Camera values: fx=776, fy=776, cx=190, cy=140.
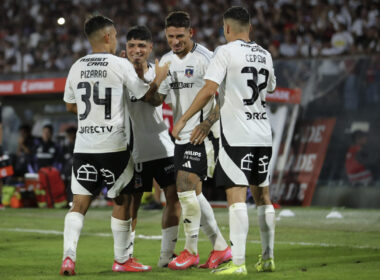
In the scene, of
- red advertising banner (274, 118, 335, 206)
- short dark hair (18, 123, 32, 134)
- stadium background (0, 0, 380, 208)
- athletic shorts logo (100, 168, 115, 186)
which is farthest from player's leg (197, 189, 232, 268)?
short dark hair (18, 123, 32, 134)

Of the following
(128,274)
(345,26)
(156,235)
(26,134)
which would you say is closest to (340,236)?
(156,235)

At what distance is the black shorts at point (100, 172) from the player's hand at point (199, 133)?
0.65m

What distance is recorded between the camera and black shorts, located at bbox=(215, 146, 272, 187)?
260 inches

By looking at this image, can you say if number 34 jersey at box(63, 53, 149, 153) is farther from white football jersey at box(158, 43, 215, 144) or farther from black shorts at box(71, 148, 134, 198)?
white football jersey at box(158, 43, 215, 144)

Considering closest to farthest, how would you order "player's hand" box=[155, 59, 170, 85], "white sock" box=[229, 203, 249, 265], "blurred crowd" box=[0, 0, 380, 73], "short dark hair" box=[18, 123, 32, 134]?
"white sock" box=[229, 203, 249, 265], "player's hand" box=[155, 59, 170, 85], "blurred crowd" box=[0, 0, 380, 73], "short dark hair" box=[18, 123, 32, 134]

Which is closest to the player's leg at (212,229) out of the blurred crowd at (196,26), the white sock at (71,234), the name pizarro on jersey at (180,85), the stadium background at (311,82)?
the name pizarro on jersey at (180,85)

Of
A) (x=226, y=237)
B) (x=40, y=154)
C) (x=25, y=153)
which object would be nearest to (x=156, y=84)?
(x=226, y=237)

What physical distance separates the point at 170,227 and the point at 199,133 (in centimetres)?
102

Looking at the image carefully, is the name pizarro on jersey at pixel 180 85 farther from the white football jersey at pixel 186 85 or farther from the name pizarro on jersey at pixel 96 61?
the name pizarro on jersey at pixel 96 61

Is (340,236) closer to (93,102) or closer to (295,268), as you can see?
(295,268)

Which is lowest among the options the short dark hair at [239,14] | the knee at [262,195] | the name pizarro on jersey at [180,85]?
the knee at [262,195]

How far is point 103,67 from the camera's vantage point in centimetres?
682

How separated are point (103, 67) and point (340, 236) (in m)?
4.69

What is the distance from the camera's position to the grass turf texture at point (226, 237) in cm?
686
